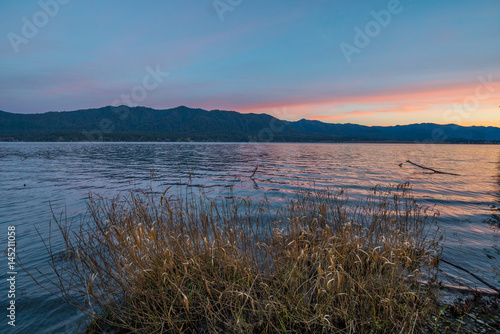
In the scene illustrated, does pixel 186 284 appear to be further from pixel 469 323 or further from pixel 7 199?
pixel 7 199

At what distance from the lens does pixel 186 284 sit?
17.0 feet

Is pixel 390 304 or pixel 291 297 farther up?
pixel 390 304

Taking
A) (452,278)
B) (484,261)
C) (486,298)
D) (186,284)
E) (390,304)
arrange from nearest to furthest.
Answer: (390,304)
(186,284)
(486,298)
(452,278)
(484,261)

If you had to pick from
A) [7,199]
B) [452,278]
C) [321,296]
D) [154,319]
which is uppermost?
[321,296]

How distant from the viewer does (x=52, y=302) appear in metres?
5.96

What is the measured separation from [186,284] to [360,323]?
347cm

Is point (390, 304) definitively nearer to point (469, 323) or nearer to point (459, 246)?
point (469, 323)

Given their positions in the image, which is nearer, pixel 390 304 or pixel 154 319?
pixel 390 304

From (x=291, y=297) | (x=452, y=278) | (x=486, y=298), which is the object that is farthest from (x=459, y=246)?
(x=291, y=297)

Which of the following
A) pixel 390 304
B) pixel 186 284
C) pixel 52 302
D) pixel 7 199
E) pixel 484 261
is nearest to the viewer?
pixel 390 304

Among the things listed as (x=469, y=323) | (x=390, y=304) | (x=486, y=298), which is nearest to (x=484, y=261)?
(x=486, y=298)

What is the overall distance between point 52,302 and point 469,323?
9.32 meters

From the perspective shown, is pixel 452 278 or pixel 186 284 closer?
pixel 186 284

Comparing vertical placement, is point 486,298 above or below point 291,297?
below
